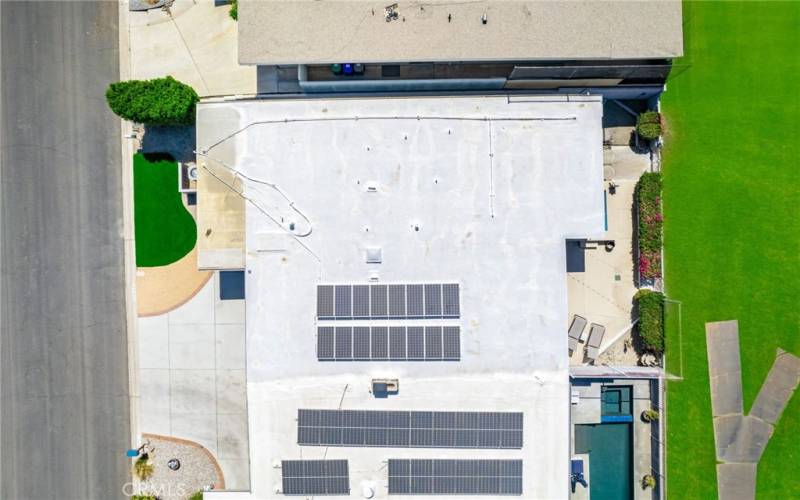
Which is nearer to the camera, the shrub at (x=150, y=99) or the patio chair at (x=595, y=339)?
the shrub at (x=150, y=99)

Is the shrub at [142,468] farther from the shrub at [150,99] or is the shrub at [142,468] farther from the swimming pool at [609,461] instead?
the swimming pool at [609,461]

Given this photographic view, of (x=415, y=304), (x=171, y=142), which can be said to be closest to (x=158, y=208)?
(x=171, y=142)

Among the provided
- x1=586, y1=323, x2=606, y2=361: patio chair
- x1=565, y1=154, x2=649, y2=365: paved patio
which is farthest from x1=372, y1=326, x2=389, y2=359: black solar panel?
x1=586, y1=323, x2=606, y2=361: patio chair

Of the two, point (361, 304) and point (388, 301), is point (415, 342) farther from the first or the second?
point (361, 304)

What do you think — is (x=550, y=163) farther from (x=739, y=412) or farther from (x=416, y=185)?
(x=739, y=412)

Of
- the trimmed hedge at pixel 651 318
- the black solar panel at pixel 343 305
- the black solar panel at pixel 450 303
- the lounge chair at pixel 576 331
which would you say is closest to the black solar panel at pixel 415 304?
the black solar panel at pixel 450 303

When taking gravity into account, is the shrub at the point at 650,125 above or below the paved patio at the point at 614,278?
above

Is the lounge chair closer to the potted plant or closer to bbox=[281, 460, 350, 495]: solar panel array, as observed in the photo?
the potted plant
